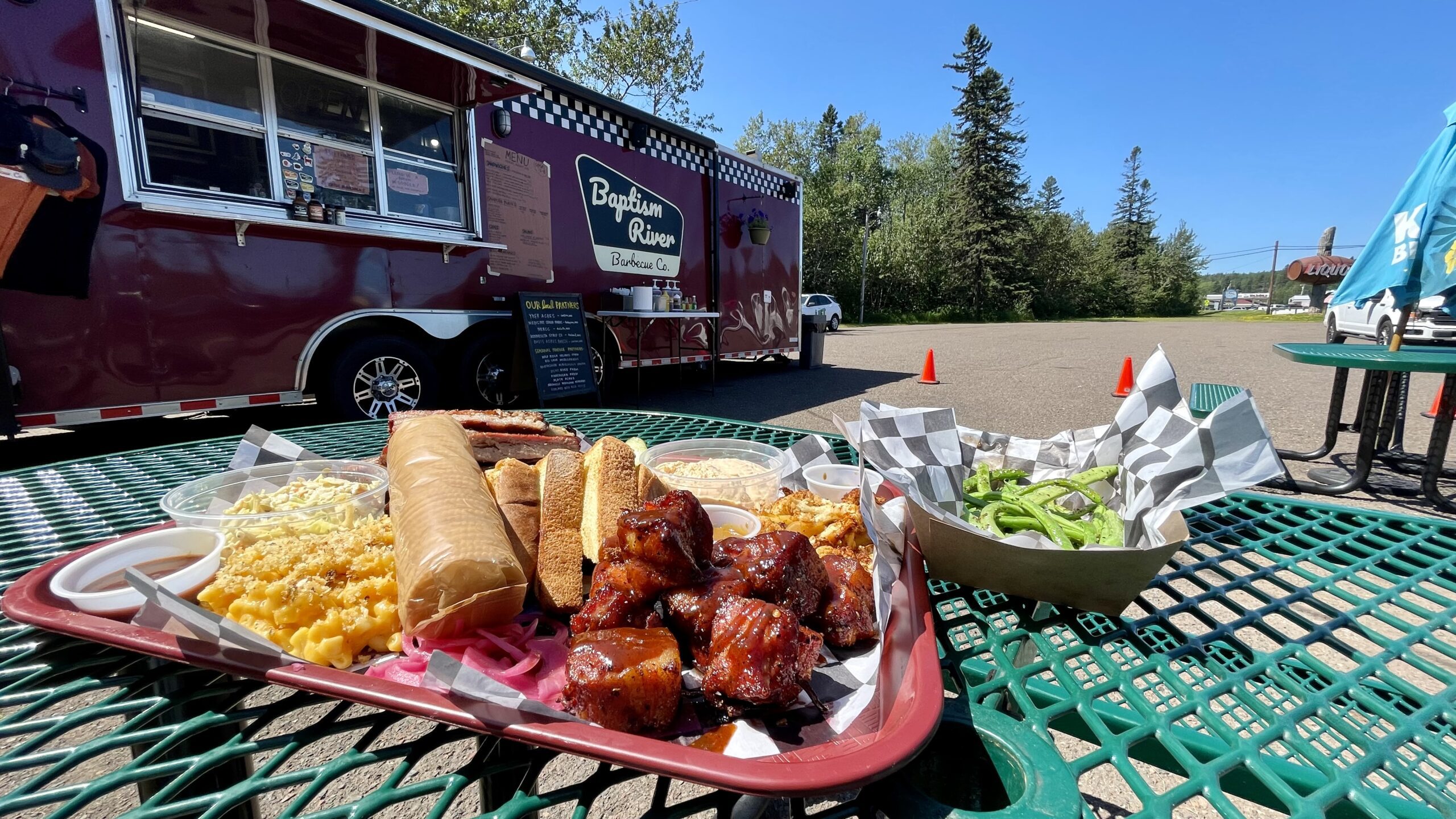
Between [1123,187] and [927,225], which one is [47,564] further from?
[1123,187]

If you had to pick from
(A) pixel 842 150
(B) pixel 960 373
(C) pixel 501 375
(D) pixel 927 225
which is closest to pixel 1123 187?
(D) pixel 927 225

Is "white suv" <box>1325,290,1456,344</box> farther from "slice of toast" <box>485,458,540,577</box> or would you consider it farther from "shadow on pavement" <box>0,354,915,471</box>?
"slice of toast" <box>485,458,540,577</box>

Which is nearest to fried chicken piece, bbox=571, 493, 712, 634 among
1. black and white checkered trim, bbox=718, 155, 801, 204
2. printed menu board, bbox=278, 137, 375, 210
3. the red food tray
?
the red food tray

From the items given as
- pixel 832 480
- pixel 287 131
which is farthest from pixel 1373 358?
pixel 287 131

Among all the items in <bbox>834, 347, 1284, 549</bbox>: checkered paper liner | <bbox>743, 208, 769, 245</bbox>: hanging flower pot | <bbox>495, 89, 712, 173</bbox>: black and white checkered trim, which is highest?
<bbox>495, 89, 712, 173</bbox>: black and white checkered trim

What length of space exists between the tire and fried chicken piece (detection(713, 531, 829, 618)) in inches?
202

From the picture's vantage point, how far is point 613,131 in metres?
7.62

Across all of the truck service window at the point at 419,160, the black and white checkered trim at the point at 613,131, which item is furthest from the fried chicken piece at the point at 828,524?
the black and white checkered trim at the point at 613,131

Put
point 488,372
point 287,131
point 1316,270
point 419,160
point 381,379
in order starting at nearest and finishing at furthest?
point 287,131, point 381,379, point 419,160, point 488,372, point 1316,270

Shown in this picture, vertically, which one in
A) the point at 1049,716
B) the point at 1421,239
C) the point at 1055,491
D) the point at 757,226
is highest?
the point at 757,226

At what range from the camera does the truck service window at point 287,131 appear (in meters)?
4.52

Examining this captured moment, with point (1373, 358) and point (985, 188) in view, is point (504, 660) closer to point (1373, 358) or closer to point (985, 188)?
point (1373, 358)

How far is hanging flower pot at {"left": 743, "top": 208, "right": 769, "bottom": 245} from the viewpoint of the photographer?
33.7 ft

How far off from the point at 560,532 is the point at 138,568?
2.43ft
